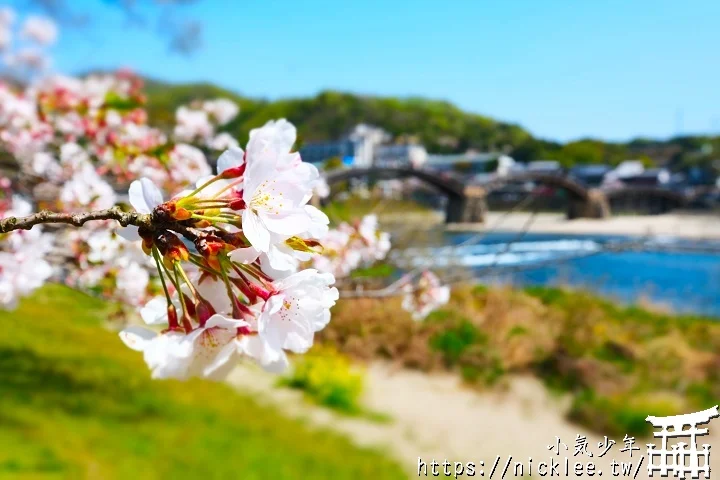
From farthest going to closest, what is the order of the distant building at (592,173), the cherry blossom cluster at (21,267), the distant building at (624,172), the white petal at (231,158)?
the distant building at (592,173) < the distant building at (624,172) < the cherry blossom cluster at (21,267) < the white petal at (231,158)

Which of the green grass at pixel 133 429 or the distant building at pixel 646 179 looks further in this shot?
the distant building at pixel 646 179

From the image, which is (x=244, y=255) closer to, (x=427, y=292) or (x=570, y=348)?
(x=427, y=292)

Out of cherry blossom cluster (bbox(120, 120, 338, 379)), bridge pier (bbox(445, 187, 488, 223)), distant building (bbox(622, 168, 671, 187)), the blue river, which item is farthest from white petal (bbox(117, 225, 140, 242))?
distant building (bbox(622, 168, 671, 187))

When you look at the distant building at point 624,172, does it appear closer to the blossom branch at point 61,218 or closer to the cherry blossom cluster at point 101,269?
the cherry blossom cluster at point 101,269

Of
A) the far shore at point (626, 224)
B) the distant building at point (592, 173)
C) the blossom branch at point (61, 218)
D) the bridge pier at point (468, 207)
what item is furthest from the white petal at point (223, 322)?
the distant building at point (592, 173)

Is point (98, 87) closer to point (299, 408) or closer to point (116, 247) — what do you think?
point (116, 247)

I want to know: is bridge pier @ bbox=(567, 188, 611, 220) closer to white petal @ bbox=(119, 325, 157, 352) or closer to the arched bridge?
the arched bridge
